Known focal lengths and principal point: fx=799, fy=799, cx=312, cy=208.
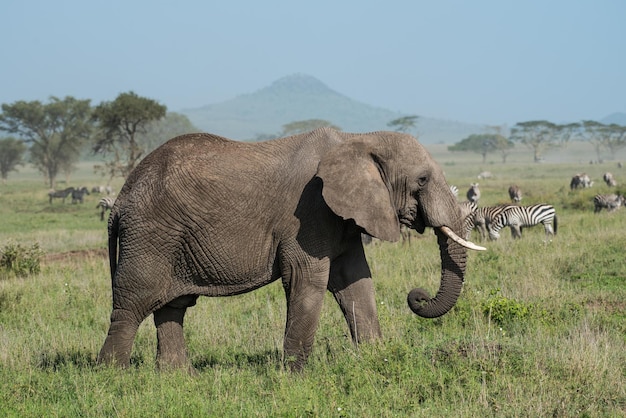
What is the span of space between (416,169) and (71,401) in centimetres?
360

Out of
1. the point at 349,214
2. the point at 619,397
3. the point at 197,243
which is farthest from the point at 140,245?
the point at 619,397

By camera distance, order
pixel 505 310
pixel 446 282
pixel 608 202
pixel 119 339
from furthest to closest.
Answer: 1. pixel 608 202
2. pixel 505 310
3. pixel 119 339
4. pixel 446 282

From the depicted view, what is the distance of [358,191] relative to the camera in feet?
23.4

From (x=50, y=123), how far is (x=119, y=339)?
69.6 meters

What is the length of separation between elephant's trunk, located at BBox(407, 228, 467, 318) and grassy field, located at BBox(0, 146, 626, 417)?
1.31 ft

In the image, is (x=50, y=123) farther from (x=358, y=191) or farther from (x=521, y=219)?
(x=358, y=191)

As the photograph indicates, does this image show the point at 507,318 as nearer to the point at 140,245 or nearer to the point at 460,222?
the point at 460,222

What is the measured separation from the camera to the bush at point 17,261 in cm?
1526

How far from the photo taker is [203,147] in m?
7.62

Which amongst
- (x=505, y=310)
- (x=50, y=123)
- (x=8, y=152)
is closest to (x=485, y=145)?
(x=8, y=152)

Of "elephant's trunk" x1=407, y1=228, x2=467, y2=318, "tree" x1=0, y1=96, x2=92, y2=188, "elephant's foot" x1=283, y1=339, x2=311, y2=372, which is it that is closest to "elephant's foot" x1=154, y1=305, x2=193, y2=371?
"elephant's foot" x1=283, y1=339, x2=311, y2=372

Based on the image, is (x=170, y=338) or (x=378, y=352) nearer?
(x=378, y=352)

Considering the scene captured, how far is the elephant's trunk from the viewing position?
24.3 feet

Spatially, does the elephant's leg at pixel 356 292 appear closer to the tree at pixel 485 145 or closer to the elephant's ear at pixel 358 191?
the elephant's ear at pixel 358 191
